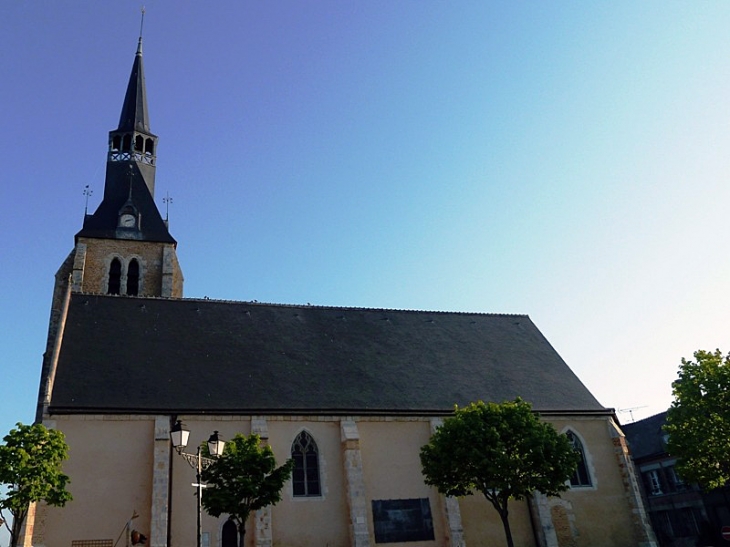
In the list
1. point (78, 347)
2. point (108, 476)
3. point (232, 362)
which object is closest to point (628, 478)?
point (232, 362)

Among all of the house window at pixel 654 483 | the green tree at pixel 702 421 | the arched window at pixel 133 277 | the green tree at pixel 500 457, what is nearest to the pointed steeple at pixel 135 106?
the arched window at pixel 133 277

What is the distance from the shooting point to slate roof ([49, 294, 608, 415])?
20547 mm

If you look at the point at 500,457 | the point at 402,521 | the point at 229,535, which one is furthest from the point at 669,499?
the point at 229,535

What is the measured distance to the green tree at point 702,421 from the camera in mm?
21000

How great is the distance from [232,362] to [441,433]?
8418mm

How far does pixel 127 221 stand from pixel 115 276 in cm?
350

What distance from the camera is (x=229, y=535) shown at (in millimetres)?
18750

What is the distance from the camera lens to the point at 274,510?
63.4 feet

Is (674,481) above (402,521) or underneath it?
above

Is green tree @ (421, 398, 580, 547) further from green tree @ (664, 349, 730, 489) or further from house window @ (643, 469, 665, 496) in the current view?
house window @ (643, 469, 665, 496)

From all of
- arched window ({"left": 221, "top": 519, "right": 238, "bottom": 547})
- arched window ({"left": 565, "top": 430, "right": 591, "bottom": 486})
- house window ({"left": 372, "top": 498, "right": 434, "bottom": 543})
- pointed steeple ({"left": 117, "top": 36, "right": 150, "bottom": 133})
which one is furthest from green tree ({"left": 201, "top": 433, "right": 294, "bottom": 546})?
pointed steeple ({"left": 117, "top": 36, "right": 150, "bottom": 133})

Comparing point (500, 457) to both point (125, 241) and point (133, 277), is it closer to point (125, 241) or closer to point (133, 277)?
point (133, 277)

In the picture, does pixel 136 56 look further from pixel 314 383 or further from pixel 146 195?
pixel 314 383

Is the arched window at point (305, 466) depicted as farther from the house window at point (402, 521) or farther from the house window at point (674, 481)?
the house window at point (674, 481)
